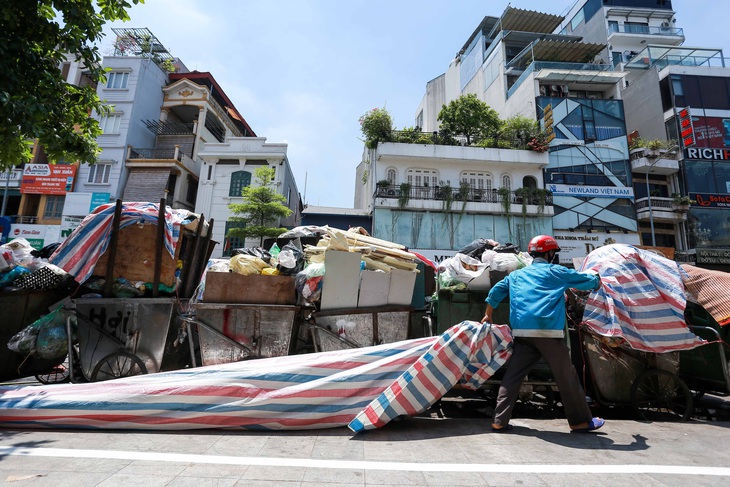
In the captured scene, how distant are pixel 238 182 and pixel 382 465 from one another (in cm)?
2130

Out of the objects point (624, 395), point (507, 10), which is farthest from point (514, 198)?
point (624, 395)

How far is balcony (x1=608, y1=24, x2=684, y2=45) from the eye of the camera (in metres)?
30.2

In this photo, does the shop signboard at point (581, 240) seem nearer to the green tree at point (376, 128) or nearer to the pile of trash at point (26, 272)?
the green tree at point (376, 128)

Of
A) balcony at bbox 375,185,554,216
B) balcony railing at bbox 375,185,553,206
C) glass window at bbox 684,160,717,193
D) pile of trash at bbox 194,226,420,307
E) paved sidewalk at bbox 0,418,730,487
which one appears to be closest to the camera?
paved sidewalk at bbox 0,418,730,487

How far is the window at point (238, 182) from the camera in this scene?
71.2 ft

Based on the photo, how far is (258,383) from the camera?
11.0 ft

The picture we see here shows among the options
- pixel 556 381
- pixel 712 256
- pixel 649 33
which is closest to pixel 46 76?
pixel 556 381

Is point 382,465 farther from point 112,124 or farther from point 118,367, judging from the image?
point 112,124

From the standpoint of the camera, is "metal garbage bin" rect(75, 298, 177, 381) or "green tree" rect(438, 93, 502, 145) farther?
"green tree" rect(438, 93, 502, 145)

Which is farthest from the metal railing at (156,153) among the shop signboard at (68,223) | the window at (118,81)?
the shop signboard at (68,223)

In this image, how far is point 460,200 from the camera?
21.3 metres

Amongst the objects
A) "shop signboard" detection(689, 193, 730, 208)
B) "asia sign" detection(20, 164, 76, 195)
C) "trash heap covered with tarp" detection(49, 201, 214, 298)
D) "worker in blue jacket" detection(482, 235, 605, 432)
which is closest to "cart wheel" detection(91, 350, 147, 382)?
"trash heap covered with tarp" detection(49, 201, 214, 298)

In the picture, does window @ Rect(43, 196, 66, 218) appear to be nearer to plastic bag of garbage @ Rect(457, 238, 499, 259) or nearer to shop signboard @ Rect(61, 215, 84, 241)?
shop signboard @ Rect(61, 215, 84, 241)

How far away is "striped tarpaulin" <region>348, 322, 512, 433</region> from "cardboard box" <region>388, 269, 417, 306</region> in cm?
123
